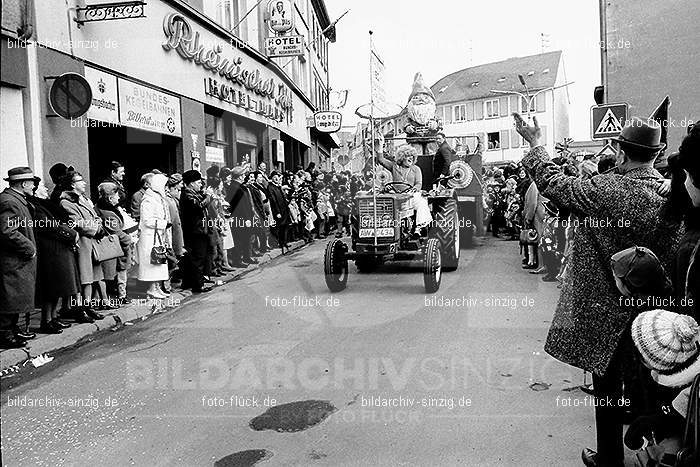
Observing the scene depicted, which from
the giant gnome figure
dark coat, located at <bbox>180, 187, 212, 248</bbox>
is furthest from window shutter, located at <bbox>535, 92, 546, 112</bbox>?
dark coat, located at <bbox>180, 187, 212, 248</bbox>

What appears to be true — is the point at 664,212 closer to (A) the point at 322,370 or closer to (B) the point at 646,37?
(A) the point at 322,370

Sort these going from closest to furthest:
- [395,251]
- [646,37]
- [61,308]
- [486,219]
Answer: [61,308], [395,251], [646,37], [486,219]

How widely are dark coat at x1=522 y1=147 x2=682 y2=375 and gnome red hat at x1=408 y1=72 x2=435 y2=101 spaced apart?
13065 mm

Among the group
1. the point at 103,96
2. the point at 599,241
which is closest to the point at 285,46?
the point at 103,96

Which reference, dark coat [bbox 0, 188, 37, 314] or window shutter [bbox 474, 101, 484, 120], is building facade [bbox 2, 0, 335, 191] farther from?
window shutter [bbox 474, 101, 484, 120]

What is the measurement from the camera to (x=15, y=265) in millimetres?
6891

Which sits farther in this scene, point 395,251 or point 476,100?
point 476,100

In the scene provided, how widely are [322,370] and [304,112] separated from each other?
2854 cm

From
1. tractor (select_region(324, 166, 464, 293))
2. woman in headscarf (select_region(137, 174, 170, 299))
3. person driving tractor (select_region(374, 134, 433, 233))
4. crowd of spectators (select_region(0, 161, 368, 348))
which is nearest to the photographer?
crowd of spectators (select_region(0, 161, 368, 348))

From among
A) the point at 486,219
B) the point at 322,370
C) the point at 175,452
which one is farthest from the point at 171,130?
the point at 175,452

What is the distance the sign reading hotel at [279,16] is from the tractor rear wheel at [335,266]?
1328cm

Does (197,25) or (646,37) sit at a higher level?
(197,25)

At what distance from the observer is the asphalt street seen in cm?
428

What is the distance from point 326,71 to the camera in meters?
46.7
